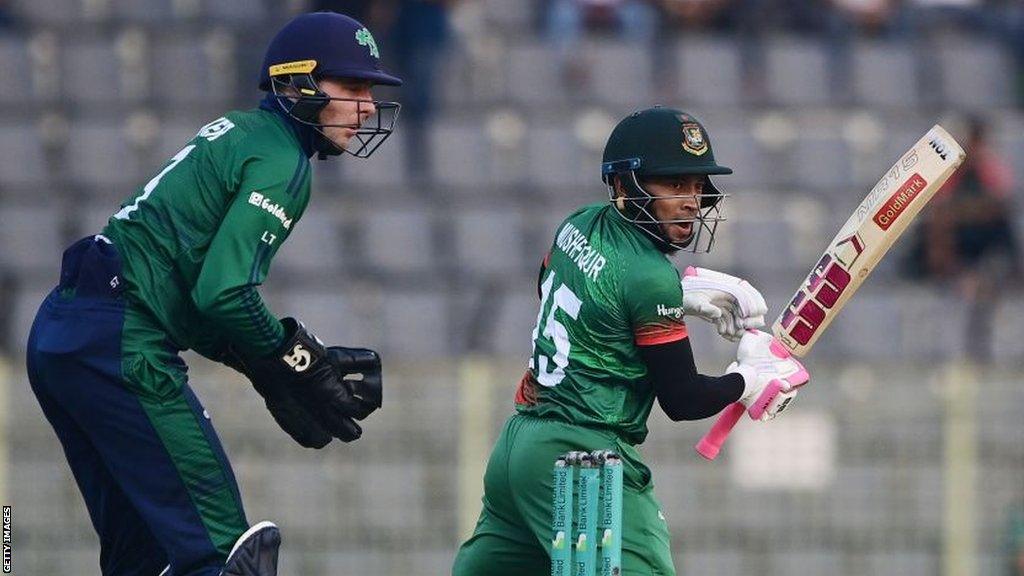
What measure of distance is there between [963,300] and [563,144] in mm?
2736

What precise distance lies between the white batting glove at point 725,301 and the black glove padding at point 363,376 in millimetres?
984

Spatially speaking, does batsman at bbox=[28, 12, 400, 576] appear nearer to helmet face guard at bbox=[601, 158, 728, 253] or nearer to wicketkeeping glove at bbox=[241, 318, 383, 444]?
wicketkeeping glove at bbox=[241, 318, 383, 444]

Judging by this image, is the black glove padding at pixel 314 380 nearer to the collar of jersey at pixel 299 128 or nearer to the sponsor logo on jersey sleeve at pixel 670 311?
the collar of jersey at pixel 299 128

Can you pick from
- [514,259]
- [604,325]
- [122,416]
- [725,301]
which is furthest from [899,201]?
[514,259]

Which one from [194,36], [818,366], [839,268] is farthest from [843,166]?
[839,268]

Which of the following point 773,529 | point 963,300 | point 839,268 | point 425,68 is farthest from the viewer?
point 425,68

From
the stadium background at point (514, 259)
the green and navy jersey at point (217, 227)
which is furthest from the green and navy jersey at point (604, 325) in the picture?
the stadium background at point (514, 259)

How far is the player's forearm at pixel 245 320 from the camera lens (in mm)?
5508

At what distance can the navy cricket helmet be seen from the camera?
5914 mm

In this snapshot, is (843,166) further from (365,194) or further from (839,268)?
(839,268)

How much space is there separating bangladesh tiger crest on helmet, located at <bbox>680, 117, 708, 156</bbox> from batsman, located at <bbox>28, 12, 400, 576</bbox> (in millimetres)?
1022

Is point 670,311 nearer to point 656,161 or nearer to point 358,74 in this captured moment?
point 656,161

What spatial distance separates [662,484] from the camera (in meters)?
10.4

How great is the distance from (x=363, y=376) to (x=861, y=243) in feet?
5.43
